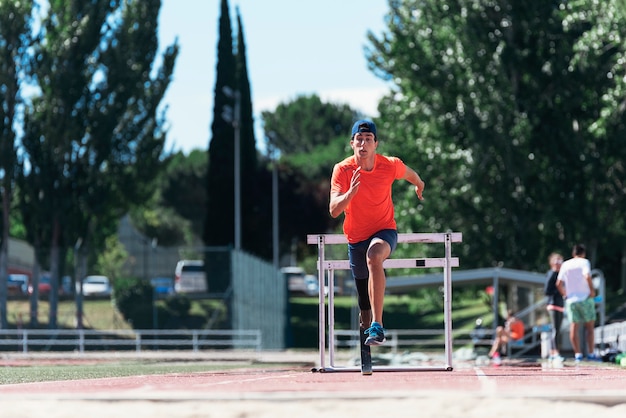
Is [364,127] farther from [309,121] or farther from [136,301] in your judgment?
[309,121]

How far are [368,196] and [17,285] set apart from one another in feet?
122

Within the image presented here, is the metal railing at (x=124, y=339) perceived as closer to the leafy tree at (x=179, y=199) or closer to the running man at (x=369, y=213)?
the running man at (x=369, y=213)

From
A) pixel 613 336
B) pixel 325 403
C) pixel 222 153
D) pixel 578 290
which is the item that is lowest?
pixel 325 403

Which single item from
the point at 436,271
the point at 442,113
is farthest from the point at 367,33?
the point at 436,271

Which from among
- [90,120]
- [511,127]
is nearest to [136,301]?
[90,120]

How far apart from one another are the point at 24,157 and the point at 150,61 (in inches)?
245

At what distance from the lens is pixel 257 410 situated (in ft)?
22.6

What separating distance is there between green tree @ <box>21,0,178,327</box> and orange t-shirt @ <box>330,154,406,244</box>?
1522 inches

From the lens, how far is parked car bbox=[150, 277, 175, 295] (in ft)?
143

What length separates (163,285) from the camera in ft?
144

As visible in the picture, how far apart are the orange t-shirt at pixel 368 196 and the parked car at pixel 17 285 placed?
1416 inches

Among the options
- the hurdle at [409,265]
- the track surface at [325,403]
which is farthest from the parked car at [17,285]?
the track surface at [325,403]

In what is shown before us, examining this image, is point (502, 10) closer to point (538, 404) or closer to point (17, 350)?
point (17, 350)

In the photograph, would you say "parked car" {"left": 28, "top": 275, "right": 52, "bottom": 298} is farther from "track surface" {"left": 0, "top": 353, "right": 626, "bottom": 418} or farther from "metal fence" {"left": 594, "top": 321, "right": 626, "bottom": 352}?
"track surface" {"left": 0, "top": 353, "right": 626, "bottom": 418}
